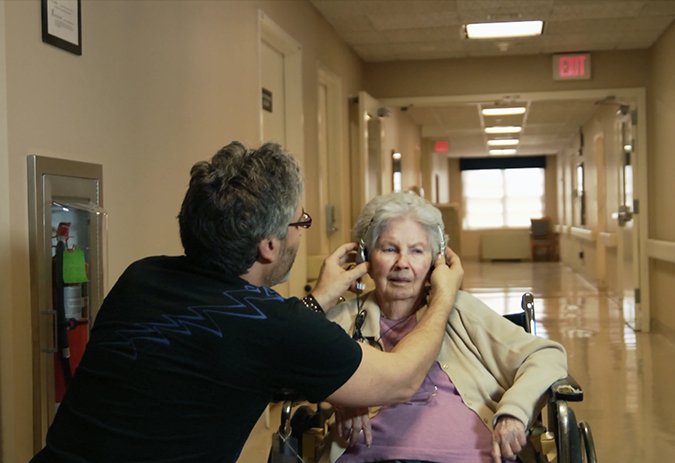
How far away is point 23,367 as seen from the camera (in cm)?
187

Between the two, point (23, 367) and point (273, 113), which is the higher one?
point (273, 113)

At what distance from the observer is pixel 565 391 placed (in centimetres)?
165

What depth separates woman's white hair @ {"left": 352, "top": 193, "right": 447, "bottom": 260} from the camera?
6.78 ft

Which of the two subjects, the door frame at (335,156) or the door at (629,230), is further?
the door at (629,230)

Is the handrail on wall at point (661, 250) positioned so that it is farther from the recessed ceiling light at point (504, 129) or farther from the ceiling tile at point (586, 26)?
the recessed ceiling light at point (504, 129)

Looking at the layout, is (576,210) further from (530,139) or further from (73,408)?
(73,408)

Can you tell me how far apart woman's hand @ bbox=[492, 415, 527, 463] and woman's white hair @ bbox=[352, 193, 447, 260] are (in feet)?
1.96

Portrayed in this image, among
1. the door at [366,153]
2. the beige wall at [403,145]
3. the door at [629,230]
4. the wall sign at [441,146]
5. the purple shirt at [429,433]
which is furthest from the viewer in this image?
the wall sign at [441,146]

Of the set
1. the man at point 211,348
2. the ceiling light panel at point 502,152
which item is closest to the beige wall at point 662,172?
the man at point 211,348

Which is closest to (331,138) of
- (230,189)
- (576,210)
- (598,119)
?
(230,189)

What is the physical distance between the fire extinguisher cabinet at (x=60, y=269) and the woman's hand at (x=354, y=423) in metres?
0.84

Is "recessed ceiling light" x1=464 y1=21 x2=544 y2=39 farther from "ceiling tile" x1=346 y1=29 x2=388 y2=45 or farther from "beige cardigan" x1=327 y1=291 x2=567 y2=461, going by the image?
"beige cardigan" x1=327 y1=291 x2=567 y2=461

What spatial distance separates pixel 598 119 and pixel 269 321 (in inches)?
406

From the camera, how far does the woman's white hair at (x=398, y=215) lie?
2.07 metres
